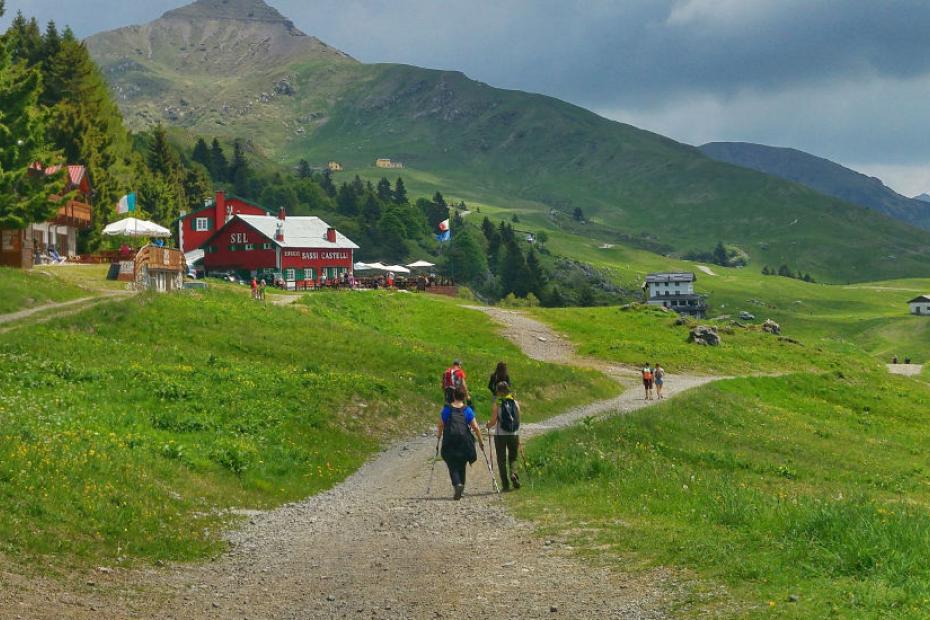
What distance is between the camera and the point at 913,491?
31969 millimetres

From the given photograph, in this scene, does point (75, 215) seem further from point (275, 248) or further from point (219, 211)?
point (219, 211)

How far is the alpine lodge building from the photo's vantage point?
12025cm

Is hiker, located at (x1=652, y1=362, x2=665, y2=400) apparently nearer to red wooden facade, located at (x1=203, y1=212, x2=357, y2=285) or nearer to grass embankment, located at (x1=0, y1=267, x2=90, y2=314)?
grass embankment, located at (x1=0, y1=267, x2=90, y2=314)

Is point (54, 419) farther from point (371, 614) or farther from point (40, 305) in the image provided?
point (40, 305)

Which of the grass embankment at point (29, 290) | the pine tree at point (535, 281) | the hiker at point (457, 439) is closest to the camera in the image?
the hiker at point (457, 439)

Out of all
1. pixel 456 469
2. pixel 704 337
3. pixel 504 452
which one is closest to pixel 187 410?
pixel 456 469

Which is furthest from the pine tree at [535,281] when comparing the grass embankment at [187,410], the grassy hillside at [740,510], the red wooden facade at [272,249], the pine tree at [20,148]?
the grassy hillside at [740,510]

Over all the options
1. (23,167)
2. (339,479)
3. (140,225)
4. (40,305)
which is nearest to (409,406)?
(339,479)

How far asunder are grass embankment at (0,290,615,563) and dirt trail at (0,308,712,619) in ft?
3.99

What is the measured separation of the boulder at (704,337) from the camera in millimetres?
76375

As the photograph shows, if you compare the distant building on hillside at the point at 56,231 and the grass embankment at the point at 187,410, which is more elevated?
the distant building on hillside at the point at 56,231

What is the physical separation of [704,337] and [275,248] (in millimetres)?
61339

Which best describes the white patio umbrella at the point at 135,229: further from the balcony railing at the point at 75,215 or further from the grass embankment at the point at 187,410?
the grass embankment at the point at 187,410

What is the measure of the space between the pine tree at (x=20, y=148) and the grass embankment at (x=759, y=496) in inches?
1565
